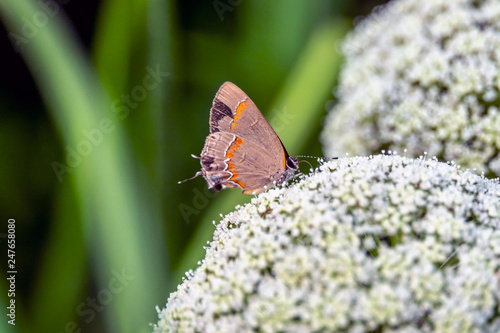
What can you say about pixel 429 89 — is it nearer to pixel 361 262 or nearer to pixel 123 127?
pixel 361 262

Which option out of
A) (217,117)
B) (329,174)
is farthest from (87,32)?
(329,174)

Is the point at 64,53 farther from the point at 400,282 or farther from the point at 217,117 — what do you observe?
the point at 400,282

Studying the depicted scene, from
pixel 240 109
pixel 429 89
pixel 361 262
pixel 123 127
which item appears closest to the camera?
pixel 361 262

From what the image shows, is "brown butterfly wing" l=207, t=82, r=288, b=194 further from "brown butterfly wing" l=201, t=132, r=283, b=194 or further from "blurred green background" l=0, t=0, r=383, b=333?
"blurred green background" l=0, t=0, r=383, b=333

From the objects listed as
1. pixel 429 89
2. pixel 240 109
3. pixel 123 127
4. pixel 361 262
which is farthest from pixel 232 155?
pixel 429 89

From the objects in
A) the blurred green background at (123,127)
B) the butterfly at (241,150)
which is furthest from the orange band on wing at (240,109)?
the blurred green background at (123,127)

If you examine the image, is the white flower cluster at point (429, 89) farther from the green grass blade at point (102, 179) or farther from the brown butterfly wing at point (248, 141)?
the green grass blade at point (102, 179)
